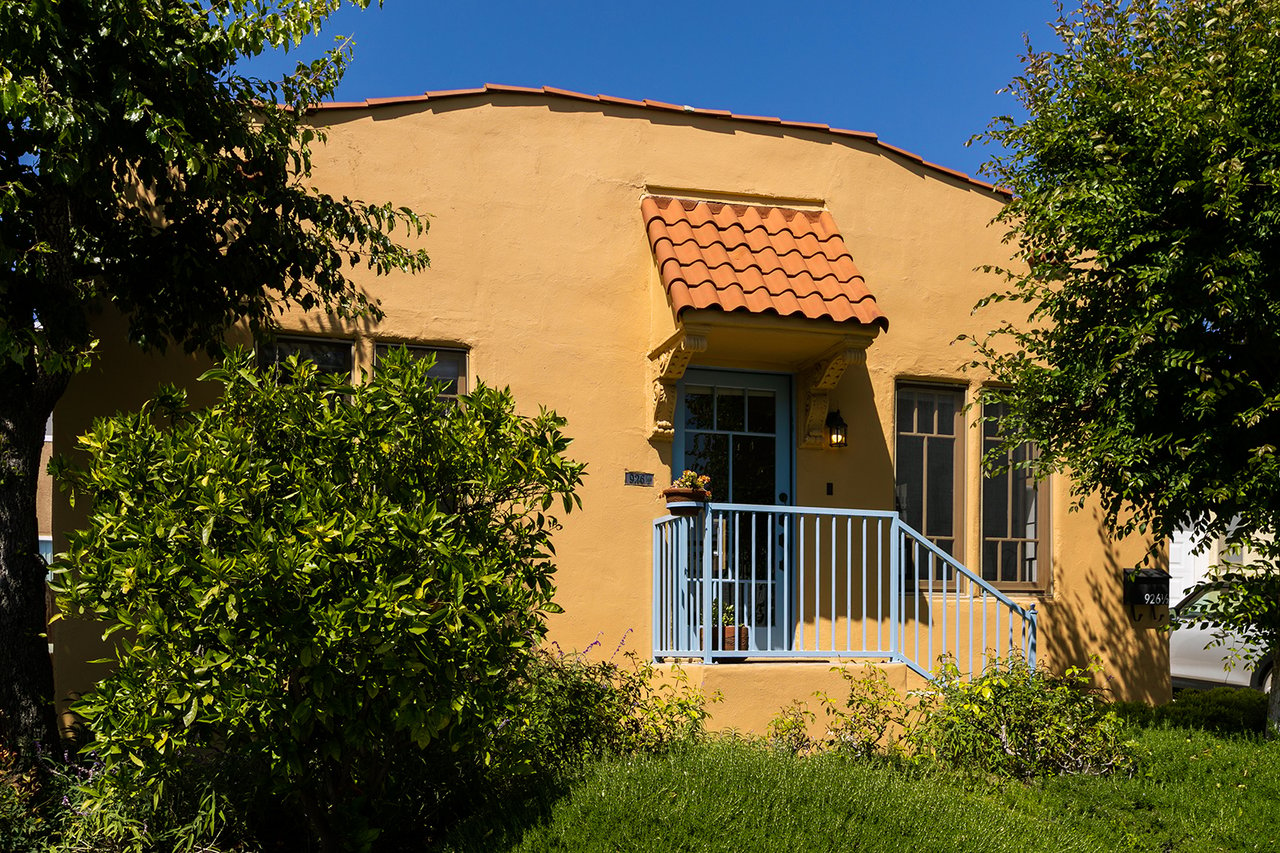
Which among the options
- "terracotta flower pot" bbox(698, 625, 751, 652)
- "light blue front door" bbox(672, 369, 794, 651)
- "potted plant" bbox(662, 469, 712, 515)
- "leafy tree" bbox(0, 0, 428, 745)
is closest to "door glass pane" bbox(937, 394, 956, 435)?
"light blue front door" bbox(672, 369, 794, 651)

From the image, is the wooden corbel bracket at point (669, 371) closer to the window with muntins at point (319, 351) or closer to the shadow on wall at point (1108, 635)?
the window with muntins at point (319, 351)

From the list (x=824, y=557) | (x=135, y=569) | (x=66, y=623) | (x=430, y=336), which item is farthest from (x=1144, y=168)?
(x=66, y=623)

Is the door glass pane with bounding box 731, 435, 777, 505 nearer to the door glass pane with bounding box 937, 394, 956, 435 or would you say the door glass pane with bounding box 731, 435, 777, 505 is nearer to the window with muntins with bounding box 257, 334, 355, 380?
the door glass pane with bounding box 937, 394, 956, 435

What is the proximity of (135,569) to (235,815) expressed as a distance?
143 cm

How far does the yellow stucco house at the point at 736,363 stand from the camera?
721 centimetres

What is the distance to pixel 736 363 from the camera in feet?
26.4

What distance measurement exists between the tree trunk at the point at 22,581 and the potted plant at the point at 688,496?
3.61m

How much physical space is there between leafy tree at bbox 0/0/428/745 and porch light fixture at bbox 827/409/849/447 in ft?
10.6

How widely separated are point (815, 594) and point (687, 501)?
1218 millimetres

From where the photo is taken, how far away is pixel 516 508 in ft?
23.4

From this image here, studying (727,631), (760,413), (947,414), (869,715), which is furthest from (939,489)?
(869,715)

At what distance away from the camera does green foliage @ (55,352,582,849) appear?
422 cm

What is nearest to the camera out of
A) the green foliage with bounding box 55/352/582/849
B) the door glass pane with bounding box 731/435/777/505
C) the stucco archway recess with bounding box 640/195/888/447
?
the green foliage with bounding box 55/352/582/849

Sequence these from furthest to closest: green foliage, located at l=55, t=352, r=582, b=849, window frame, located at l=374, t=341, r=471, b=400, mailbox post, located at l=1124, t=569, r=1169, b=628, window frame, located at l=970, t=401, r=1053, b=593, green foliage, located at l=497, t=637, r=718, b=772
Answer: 1. mailbox post, located at l=1124, t=569, r=1169, b=628
2. window frame, located at l=970, t=401, r=1053, b=593
3. window frame, located at l=374, t=341, r=471, b=400
4. green foliage, located at l=497, t=637, r=718, b=772
5. green foliage, located at l=55, t=352, r=582, b=849
